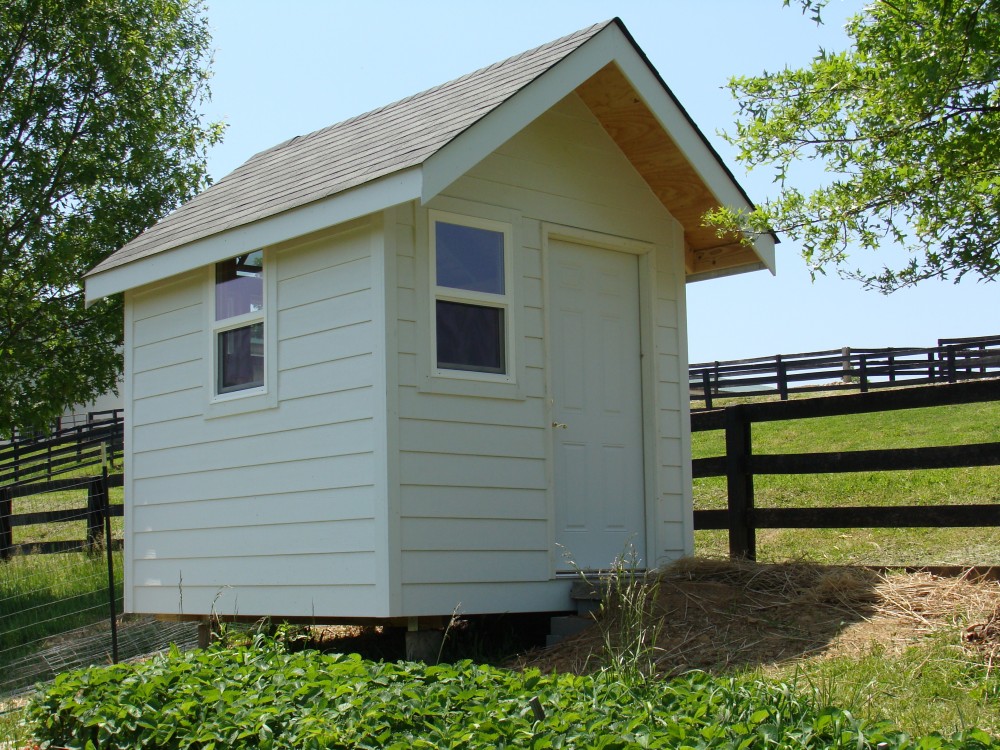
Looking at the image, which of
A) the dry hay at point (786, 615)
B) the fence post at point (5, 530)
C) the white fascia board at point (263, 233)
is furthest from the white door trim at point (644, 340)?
the fence post at point (5, 530)

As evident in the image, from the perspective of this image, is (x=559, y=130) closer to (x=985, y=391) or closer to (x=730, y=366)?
(x=985, y=391)

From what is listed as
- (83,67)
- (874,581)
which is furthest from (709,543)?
(83,67)

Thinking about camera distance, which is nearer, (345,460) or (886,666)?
(886,666)

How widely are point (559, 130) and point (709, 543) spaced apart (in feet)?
20.6

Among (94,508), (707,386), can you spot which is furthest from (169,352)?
(707,386)

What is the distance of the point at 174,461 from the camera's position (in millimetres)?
9633

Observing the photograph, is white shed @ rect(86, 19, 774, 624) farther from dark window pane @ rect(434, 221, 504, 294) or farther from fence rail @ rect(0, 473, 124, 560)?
fence rail @ rect(0, 473, 124, 560)

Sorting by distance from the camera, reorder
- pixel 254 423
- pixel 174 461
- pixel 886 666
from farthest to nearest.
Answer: pixel 174 461 → pixel 254 423 → pixel 886 666

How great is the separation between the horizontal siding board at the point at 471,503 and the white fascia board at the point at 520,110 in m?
1.99

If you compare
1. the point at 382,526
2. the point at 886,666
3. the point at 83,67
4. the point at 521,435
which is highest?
the point at 83,67

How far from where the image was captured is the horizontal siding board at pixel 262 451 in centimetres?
785

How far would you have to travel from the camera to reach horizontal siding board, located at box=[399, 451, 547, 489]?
7664mm

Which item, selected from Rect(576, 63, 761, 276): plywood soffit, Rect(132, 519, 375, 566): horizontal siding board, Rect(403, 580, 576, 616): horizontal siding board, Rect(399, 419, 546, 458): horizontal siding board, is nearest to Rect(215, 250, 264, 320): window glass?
Rect(132, 519, 375, 566): horizontal siding board

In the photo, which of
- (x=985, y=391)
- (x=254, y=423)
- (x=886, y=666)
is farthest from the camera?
(x=254, y=423)
